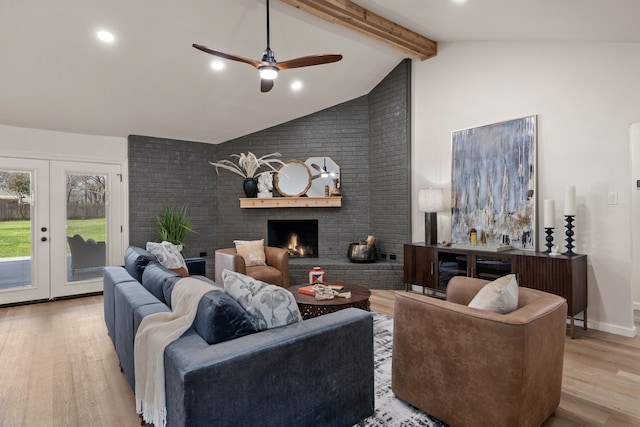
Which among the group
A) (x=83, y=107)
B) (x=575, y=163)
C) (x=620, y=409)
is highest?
(x=83, y=107)

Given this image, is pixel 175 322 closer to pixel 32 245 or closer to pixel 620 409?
pixel 620 409

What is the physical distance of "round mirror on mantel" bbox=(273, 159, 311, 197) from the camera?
5.75 meters

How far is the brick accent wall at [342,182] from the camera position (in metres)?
5.12

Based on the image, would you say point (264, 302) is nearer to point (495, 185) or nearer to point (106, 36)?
point (106, 36)

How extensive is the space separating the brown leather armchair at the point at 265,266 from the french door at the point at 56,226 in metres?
1.92

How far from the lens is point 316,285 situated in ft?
11.1

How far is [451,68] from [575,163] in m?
1.91

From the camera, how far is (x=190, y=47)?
3582mm

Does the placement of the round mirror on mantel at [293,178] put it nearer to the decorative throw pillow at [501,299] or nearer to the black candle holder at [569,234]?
the black candle holder at [569,234]

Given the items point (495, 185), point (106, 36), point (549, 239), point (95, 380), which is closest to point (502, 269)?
point (549, 239)

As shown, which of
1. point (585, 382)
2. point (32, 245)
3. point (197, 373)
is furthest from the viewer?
point (32, 245)

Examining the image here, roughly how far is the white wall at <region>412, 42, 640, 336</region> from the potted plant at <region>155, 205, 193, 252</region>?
4.45 meters

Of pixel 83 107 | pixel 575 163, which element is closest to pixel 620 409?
pixel 575 163

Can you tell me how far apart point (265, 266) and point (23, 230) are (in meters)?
3.26
